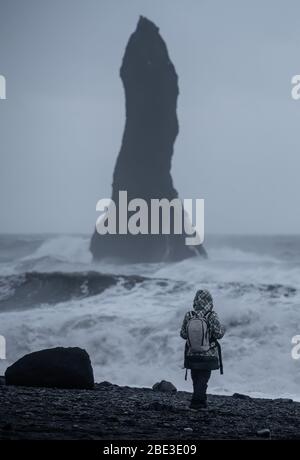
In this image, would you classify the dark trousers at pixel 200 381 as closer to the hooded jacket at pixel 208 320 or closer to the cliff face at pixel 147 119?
the hooded jacket at pixel 208 320

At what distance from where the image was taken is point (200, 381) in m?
9.88

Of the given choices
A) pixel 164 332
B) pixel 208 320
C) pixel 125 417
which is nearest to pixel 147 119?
pixel 164 332

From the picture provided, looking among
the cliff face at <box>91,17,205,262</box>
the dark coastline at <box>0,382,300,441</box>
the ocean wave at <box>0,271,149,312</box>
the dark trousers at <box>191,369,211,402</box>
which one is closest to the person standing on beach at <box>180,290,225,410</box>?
the dark trousers at <box>191,369,211,402</box>

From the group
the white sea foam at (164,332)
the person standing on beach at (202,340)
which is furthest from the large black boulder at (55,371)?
the white sea foam at (164,332)

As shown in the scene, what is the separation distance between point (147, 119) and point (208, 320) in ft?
202

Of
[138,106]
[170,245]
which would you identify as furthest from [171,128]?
[170,245]

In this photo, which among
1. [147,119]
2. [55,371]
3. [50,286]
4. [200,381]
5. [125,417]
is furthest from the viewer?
[147,119]

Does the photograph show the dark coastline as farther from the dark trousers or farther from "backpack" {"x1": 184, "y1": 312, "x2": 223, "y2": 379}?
"backpack" {"x1": 184, "y1": 312, "x2": 223, "y2": 379}

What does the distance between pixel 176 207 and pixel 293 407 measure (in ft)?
178

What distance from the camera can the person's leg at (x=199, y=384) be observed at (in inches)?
388

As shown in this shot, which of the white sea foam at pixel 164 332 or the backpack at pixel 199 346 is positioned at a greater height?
the white sea foam at pixel 164 332

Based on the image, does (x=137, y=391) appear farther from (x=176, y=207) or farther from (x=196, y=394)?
(x=176, y=207)

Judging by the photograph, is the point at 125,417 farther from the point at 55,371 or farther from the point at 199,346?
the point at 55,371

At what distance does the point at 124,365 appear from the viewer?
60.7 ft
